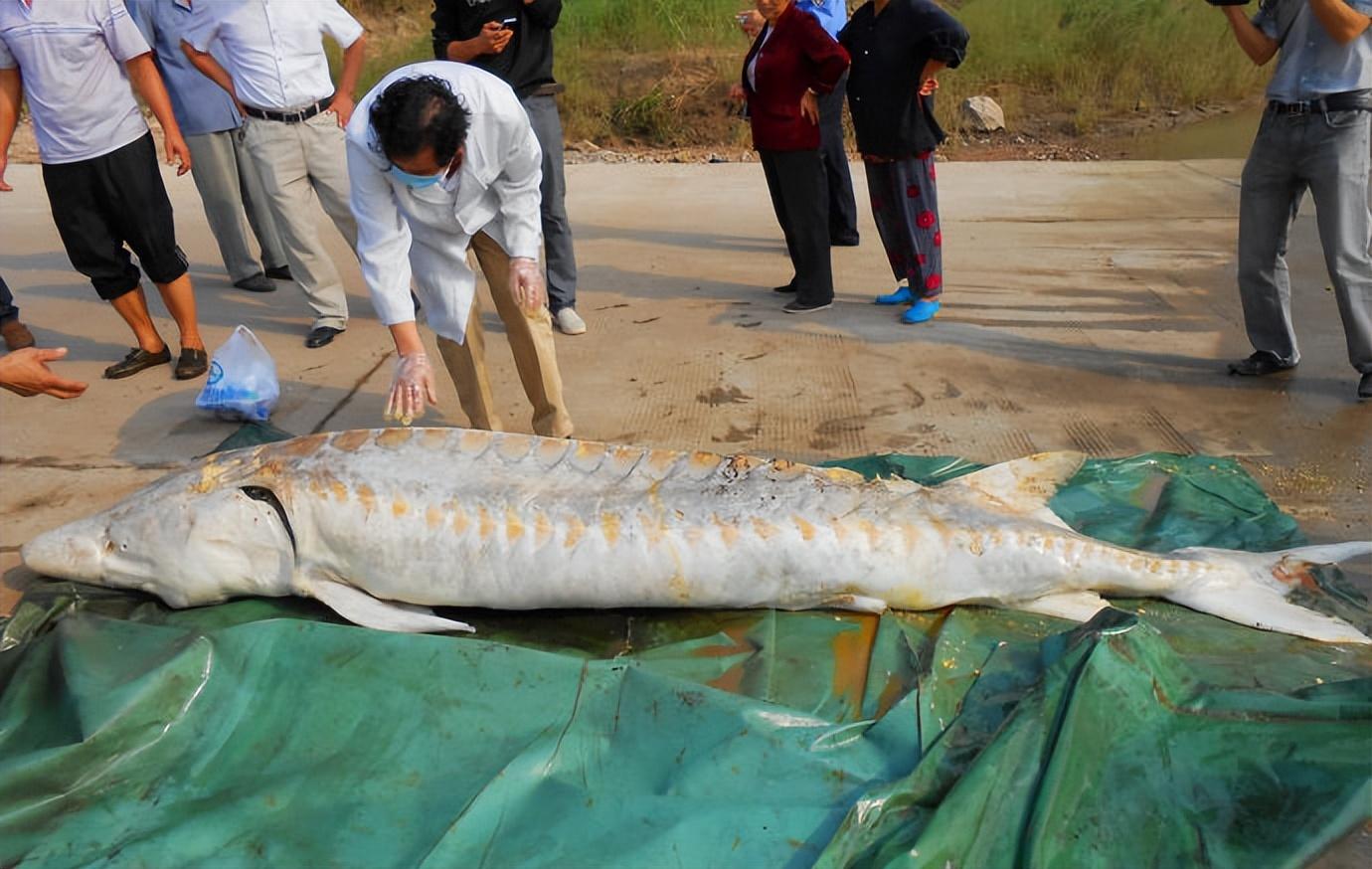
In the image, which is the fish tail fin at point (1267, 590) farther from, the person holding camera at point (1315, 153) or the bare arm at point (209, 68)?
the bare arm at point (209, 68)

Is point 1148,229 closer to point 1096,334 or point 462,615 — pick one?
point 1096,334

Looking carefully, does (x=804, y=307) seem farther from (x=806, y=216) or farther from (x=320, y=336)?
(x=320, y=336)

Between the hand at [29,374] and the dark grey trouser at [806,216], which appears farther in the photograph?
the dark grey trouser at [806,216]

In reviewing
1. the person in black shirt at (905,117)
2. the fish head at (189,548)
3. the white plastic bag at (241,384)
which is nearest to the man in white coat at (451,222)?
the fish head at (189,548)

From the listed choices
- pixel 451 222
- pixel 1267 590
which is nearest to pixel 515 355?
pixel 451 222

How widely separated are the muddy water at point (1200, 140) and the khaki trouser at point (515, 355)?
9749 millimetres

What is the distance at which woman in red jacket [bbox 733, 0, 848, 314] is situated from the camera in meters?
5.59

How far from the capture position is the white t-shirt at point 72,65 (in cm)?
469

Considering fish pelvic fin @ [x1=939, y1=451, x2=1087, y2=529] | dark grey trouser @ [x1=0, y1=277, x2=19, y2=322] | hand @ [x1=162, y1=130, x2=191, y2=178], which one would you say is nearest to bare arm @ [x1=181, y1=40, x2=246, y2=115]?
hand @ [x1=162, y1=130, x2=191, y2=178]

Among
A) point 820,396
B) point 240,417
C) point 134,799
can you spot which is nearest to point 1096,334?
point 820,396

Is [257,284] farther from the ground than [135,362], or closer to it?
Answer: closer to it

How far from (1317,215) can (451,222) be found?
3547mm

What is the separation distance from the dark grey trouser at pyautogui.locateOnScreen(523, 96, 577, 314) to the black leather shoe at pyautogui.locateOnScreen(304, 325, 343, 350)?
1285mm

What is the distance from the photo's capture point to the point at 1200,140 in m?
12.5
